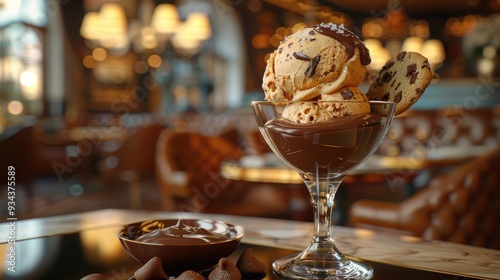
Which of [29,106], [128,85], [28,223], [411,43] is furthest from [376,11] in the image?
[28,223]

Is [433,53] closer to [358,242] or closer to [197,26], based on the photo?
[197,26]

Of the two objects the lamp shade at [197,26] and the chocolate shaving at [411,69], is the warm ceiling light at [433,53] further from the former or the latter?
the chocolate shaving at [411,69]

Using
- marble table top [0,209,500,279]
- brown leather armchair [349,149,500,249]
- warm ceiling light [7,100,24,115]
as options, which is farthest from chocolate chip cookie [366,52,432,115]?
warm ceiling light [7,100,24,115]

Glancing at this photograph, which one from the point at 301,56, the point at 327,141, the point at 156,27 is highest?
the point at 156,27

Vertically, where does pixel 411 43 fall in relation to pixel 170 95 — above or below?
above

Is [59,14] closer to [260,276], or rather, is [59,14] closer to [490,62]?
[490,62]

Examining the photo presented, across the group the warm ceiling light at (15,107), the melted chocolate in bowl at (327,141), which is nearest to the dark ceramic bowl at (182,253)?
the melted chocolate in bowl at (327,141)

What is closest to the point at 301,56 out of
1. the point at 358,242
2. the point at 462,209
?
the point at 358,242
